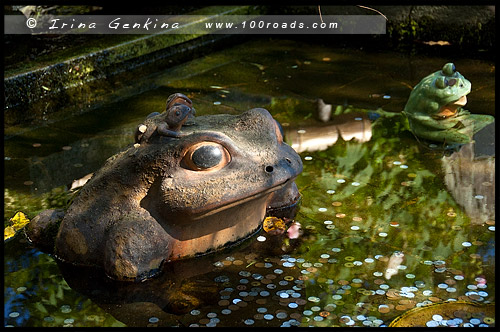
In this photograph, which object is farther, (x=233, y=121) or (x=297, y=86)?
(x=297, y=86)

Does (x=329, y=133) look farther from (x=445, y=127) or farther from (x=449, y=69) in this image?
(x=449, y=69)

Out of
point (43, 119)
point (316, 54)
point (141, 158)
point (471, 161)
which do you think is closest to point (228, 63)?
point (316, 54)

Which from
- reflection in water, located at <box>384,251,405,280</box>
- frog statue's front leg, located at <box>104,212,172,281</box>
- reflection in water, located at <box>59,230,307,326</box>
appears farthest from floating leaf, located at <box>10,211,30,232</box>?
reflection in water, located at <box>384,251,405,280</box>

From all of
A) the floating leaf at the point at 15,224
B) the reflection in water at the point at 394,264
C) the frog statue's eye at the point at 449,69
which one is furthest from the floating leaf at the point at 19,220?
the frog statue's eye at the point at 449,69

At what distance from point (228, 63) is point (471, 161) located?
3890 millimetres

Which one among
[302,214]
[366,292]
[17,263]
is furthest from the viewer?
[302,214]

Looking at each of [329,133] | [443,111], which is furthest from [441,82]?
[329,133]

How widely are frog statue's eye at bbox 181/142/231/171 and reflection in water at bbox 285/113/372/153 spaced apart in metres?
2.03

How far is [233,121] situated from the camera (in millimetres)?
5180

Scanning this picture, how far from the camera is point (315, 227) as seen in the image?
18.1 feet

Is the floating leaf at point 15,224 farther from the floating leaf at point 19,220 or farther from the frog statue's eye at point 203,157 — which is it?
the frog statue's eye at point 203,157

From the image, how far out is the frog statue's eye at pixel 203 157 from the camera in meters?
4.75

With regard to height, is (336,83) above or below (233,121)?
below

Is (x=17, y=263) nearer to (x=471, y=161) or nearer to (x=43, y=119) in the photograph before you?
(x=43, y=119)
